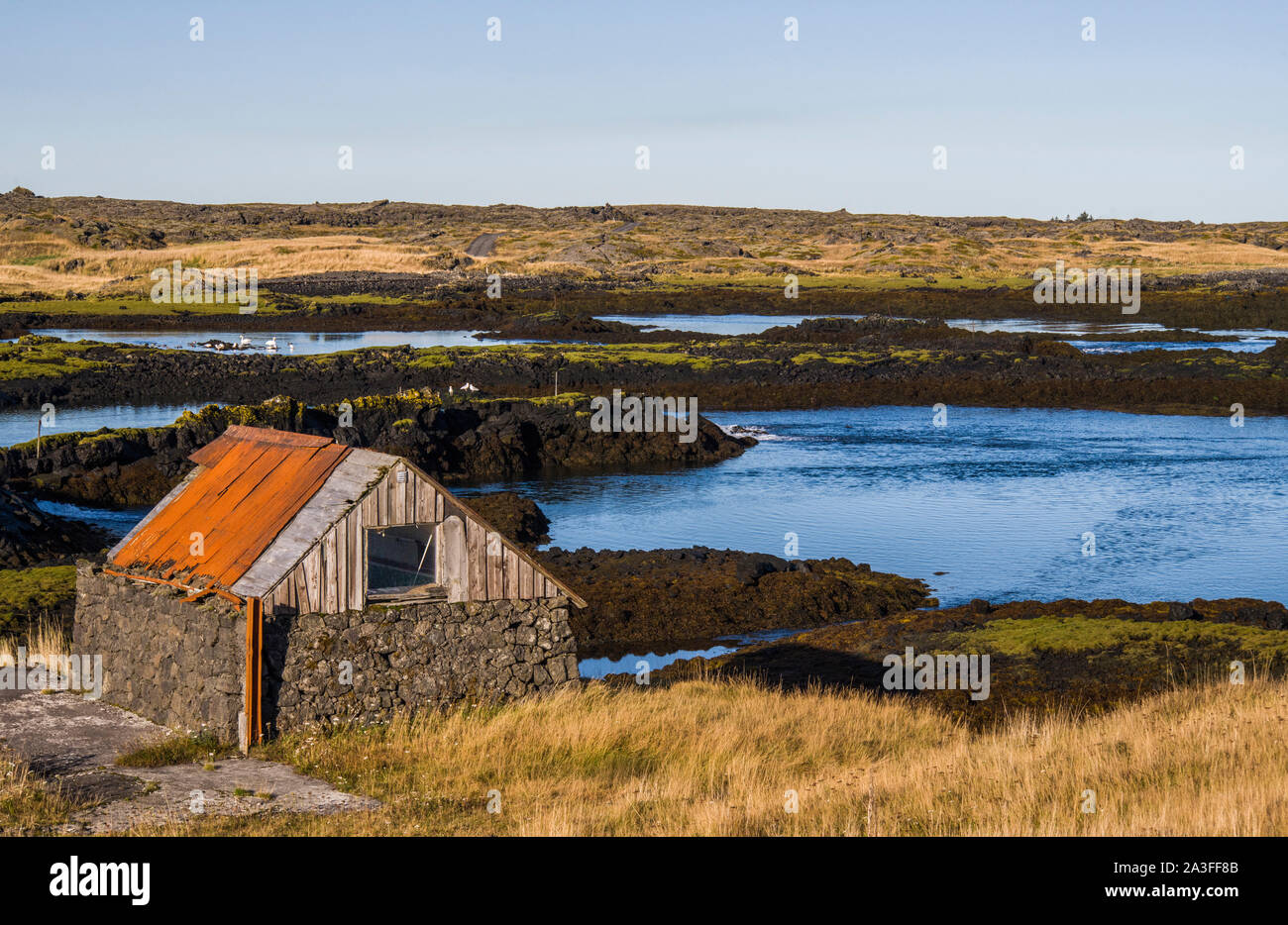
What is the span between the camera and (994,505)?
4453 cm

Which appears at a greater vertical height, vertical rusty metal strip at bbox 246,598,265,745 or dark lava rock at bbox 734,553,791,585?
vertical rusty metal strip at bbox 246,598,265,745

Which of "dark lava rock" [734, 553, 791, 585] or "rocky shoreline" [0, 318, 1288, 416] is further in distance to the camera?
"rocky shoreline" [0, 318, 1288, 416]

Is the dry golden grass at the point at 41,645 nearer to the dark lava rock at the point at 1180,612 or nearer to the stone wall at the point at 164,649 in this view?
the stone wall at the point at 164,649

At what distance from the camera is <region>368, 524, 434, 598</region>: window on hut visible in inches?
726

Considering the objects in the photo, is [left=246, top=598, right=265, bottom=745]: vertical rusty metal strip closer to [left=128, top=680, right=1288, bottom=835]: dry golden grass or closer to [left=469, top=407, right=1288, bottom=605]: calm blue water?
[left=128, top=680, right=1288, bottom=835]: dry golden grass

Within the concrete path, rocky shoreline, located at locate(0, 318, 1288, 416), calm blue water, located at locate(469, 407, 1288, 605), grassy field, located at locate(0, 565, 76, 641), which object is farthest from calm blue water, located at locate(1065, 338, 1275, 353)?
the concrete path

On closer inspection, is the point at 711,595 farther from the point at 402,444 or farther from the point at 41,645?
the point at 402,444

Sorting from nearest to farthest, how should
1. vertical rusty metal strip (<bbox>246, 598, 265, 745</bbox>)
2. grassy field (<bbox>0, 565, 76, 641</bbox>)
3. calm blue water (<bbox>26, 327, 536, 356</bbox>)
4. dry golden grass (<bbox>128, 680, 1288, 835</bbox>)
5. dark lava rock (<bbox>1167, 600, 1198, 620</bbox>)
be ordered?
dry golden grass (<bbox>128, 680, 1288, 835</bbox>), vertical rusty metal strip (<bbox>246, 598, 265, 745</bbox>), grassy field (<bbox>0, 565, 76, 641</bbox>), dark lava rock (<bbox>1167, 600, 1198, 620</bbox>), calm blue water (<bbox>26, 327, 536, 356</bbox>)

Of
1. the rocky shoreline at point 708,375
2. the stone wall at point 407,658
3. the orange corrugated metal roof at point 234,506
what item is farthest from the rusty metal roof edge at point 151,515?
the rocky shoreline at point 708,375

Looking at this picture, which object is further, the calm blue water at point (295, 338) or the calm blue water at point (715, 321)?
the calm blue water at point (715, 321)

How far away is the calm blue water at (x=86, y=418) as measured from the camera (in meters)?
55.1

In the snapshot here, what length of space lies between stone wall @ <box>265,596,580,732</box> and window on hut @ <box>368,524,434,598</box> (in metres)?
0.36

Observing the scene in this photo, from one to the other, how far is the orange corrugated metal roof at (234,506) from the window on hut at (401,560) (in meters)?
1.18

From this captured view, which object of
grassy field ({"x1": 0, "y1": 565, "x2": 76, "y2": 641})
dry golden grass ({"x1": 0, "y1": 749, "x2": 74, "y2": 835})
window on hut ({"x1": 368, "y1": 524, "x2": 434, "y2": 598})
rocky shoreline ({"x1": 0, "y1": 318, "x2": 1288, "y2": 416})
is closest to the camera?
dry golden grass ({"x1": 0, "y1": 749, "x2": 74, "y2": 835})
